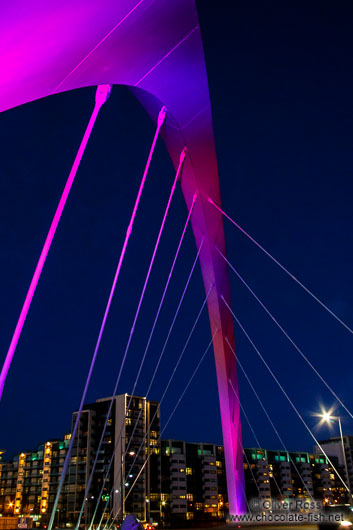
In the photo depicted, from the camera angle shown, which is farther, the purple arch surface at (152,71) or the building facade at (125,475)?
the building facade at (125,475)

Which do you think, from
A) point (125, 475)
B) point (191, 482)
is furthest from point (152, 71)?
point (191, 482)

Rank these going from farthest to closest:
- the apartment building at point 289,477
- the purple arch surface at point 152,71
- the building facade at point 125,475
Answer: the apartment building at point 289,477, the building facade at point 125,475, the purple arch surface at point 152,71

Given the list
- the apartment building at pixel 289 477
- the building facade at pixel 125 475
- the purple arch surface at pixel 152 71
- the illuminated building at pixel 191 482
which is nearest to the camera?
the purple arch surface at pixel 152 71

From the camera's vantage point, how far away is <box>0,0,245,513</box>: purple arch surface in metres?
5.16

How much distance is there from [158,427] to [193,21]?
2944 inches

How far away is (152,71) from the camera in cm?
1034

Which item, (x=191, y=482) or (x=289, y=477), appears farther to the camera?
(x=289, y=477)

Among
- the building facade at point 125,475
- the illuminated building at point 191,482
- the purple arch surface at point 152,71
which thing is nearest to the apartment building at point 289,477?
the building facade at point 125,475

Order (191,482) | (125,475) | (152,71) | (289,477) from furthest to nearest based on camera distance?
(289,477) → (191,482) → (125,475) → (152,71)

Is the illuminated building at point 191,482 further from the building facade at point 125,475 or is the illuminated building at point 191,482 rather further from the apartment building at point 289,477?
the apartment building at point 289,477

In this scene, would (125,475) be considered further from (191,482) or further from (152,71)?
(152,71)

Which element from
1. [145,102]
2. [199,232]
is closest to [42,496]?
[199,232]

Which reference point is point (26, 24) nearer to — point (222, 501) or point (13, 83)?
point (13, 83)

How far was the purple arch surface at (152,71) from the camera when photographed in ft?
16.9
